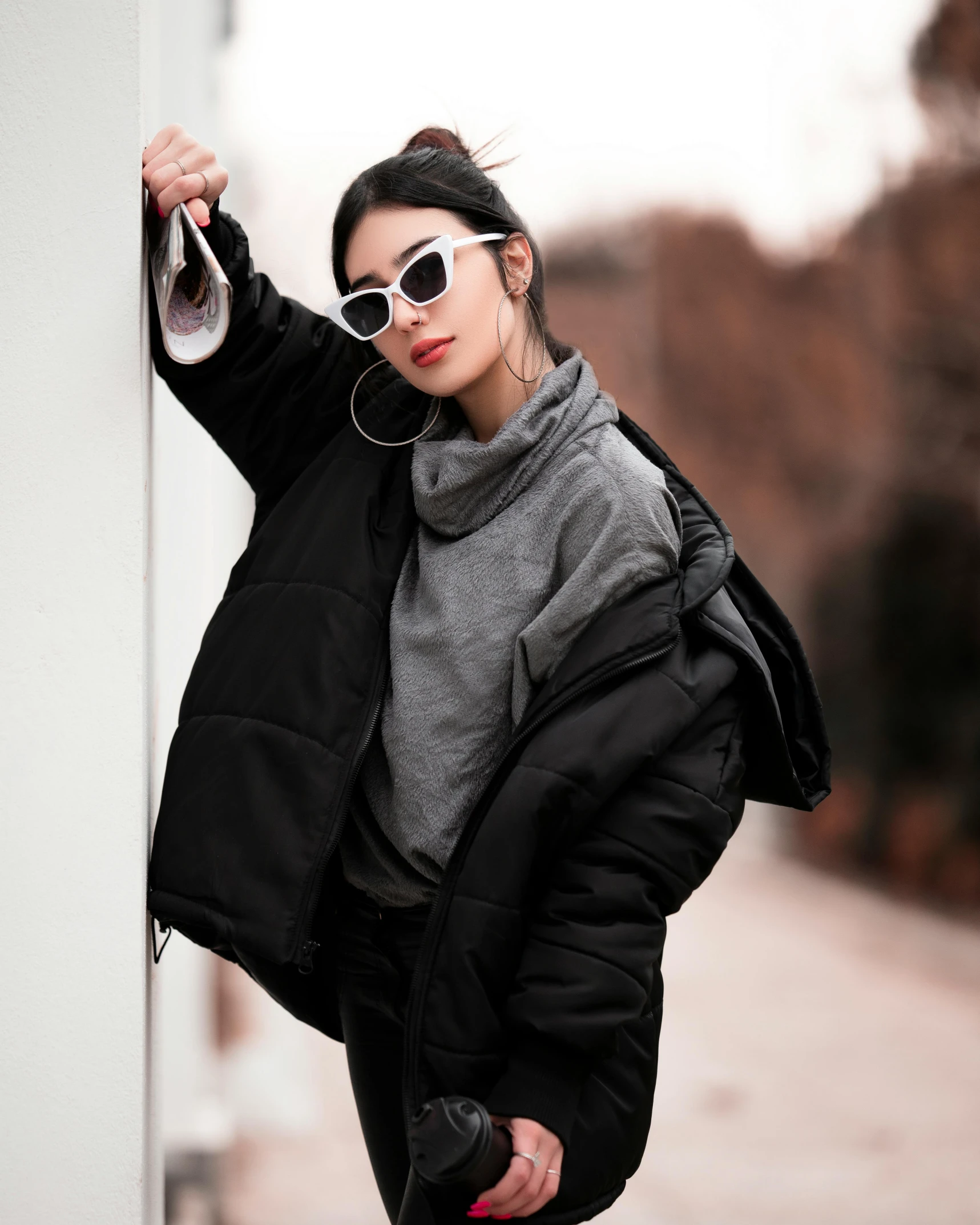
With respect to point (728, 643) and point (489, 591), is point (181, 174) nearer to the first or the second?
point (489, 591)

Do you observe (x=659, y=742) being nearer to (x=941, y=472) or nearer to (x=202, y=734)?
(x=202, y=734)

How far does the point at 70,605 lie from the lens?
1.22 metres

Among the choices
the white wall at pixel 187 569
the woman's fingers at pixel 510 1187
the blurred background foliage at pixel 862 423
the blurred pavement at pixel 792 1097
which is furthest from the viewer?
the blurred background foliage at pixel 862 423

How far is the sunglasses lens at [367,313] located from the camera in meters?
1.30

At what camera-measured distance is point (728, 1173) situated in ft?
13.2

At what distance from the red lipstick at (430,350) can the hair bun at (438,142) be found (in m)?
0.23

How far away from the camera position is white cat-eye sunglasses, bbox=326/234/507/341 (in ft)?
4.20

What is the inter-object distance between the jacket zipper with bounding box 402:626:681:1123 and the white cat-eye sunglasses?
0.43m

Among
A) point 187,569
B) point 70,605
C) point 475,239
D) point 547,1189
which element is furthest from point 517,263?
point 187,569

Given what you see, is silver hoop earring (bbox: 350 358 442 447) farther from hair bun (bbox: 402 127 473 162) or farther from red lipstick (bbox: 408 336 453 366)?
hair bun (bbox: 402 127 473 162)

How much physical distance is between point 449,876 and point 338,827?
0.12 m

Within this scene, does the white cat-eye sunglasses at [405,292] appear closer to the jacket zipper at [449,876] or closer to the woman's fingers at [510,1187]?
the jacket zipper at [449,876]

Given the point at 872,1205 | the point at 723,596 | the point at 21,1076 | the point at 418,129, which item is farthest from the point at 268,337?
the point at 872,1205

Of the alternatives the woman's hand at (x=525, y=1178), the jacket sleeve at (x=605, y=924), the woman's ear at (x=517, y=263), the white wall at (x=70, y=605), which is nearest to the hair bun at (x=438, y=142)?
the woman's ear at (x=517, y=263)
